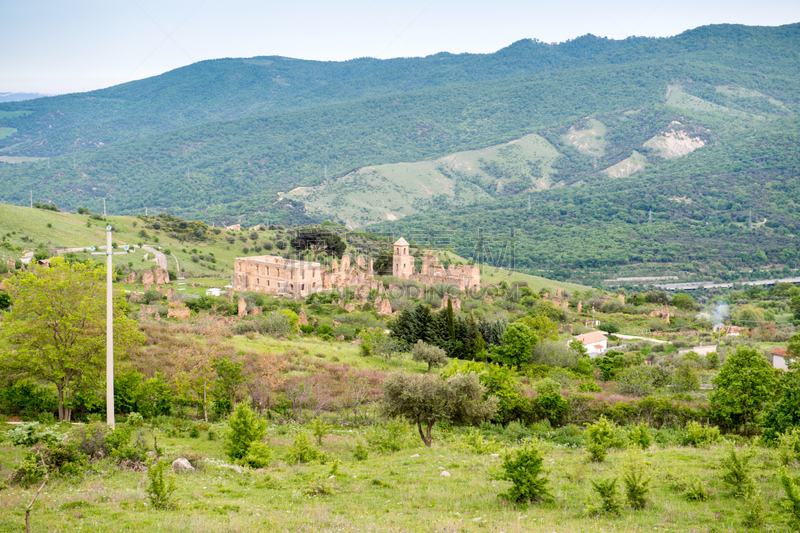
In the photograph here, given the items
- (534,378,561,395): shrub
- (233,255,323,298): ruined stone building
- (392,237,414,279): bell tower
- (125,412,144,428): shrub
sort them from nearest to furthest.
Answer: (125,412,144,428): shrub → (534,378,561,395): shrub → (233,255,323,298): ruined stone building → (392,237,414,279): bell tower

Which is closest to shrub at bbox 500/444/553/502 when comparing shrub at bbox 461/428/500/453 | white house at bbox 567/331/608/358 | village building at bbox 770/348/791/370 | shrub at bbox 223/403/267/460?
shrub at bbox 461/428/500/453

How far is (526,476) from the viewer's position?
33.2 ft

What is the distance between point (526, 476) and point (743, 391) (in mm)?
12065

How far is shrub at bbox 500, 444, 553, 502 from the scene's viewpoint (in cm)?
1008

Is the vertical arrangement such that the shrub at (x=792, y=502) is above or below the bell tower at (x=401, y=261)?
above

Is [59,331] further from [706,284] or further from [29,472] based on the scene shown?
[706,284]

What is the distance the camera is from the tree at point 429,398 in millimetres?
15977

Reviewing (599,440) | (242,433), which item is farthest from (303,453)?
(599,440)

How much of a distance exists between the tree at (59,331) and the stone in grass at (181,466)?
4949 millimetres

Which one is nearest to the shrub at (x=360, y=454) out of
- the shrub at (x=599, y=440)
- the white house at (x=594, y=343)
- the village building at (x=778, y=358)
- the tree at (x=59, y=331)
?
the shrub at (x=599, y=440)

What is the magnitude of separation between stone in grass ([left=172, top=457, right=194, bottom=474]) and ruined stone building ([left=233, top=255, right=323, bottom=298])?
37320 mm

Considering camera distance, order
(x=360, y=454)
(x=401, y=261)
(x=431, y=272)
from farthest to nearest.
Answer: (x=401, y=261) → (x=431, y=272) → (x=360, y=454)

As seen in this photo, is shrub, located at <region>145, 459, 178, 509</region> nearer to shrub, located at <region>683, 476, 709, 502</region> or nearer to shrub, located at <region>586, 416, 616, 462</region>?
shrub, located at <region>683, 476, 709, 502</region>

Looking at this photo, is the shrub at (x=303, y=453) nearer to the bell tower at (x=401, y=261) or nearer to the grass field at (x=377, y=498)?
the grass field at (x=377, y=498)
